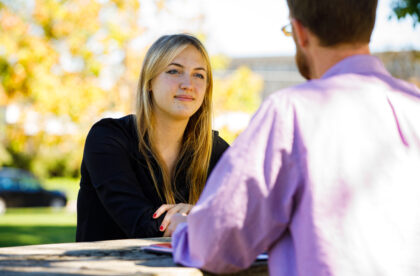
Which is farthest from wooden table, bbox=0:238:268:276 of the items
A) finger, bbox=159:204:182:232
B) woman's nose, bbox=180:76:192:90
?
woman's nose, bbox=180:76:192:90

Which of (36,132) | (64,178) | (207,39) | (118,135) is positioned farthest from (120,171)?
(64,178)

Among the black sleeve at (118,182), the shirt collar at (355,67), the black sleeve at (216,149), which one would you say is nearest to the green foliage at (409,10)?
the black sleeve at (216,149)

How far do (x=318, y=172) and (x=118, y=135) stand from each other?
1588mm

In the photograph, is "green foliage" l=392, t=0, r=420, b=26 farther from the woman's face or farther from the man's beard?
the man's beard

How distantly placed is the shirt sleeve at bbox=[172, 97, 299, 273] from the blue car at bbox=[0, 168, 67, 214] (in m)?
26.6

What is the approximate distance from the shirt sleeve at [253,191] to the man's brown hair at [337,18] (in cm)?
25

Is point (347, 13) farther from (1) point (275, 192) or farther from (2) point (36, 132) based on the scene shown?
(2) point (36, 132)

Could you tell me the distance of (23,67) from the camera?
1306 centimetres

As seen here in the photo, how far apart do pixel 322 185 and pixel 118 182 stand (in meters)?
1.35

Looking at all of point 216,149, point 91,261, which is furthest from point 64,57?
point 91,261

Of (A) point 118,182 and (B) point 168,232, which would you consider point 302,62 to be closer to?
(B) point 168,232

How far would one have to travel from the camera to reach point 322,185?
56.9 inches

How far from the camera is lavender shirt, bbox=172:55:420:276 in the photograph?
4.75ft

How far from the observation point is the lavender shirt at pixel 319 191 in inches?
56.9
